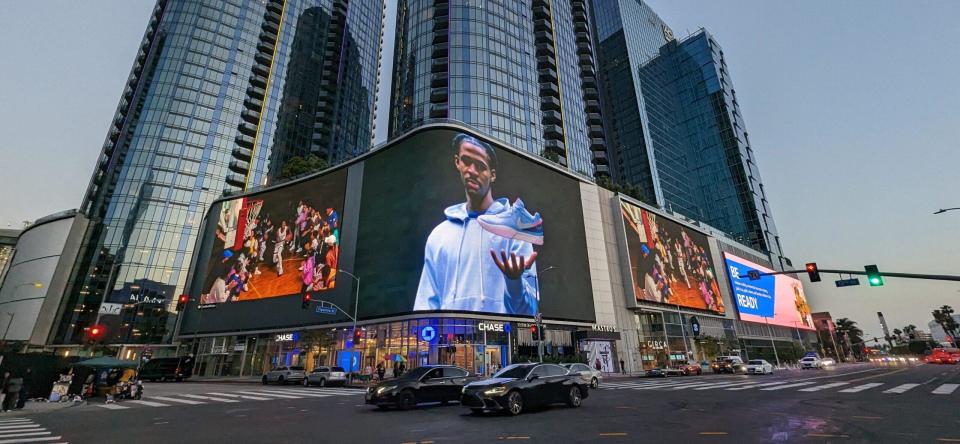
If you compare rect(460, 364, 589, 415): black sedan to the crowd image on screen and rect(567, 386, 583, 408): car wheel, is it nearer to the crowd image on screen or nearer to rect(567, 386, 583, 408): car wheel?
rect(567, 386, 583, 408): car wheel

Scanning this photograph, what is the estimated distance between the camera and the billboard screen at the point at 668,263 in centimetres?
5662

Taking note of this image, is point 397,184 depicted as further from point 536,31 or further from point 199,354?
point 536,31

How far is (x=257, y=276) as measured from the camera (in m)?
51.1

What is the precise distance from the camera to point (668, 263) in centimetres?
6216

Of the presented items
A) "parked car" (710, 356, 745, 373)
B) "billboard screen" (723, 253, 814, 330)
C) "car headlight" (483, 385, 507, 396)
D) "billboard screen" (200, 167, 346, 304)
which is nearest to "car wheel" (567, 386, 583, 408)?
"car headlight" (483, 385, 507, 396)

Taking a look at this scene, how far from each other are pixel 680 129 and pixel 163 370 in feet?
413

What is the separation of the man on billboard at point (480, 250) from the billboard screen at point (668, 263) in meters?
18.9

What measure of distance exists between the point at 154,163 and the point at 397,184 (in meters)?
60.3

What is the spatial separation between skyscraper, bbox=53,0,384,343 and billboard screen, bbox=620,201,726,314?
67235mm

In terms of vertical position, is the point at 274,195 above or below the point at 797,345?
above

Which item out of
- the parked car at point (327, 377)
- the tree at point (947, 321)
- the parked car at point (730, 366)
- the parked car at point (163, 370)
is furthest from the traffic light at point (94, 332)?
the tree at point (947, 321)

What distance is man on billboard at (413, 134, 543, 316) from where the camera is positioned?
3844 cm

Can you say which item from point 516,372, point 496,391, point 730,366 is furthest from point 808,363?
point 496,391

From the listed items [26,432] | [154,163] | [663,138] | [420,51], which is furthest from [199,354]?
[663,138]
